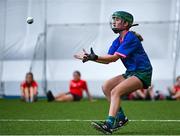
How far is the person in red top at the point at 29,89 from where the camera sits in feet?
70.6

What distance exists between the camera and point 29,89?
71.7ft

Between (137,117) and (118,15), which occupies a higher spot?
(118,15)

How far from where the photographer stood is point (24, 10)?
23.9 metres

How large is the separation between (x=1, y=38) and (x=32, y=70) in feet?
5.22

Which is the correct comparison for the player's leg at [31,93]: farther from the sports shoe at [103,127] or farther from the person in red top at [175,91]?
the sports shoe at [103,127]

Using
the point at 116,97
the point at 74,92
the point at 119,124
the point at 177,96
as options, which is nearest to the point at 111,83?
the point at 116,97

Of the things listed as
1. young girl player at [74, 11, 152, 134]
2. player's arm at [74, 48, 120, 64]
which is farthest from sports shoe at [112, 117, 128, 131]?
→ player's arm at [74, 48, 120, 64]

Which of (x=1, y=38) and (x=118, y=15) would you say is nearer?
(x=118, y=15)

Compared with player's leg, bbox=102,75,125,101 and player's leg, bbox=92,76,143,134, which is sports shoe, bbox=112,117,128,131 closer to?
player's leg, bbox=92,76,143,134

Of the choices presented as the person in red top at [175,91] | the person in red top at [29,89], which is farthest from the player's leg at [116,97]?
the person in red top at [175,91]

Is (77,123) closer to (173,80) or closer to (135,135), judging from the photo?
(135,135)

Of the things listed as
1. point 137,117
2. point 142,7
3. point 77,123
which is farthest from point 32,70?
point 77,123

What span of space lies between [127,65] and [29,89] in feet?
39.0

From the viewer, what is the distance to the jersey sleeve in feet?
32.6
